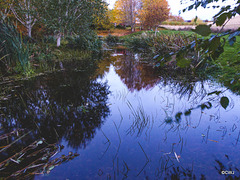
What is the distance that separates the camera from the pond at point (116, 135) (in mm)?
2115

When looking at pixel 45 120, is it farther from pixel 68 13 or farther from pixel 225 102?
pixel 68 13

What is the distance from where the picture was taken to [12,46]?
18.7 feet

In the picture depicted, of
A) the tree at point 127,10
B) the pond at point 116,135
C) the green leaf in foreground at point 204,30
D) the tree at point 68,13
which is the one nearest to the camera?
the green leaf in foreground at point 204,30

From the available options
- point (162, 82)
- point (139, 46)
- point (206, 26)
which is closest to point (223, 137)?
point (206, 26)

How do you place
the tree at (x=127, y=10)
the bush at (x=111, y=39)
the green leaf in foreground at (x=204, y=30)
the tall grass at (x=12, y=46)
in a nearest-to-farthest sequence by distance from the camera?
the green leaf in foreground at (x=204, y=30), the tall grass at (x=12, y=46), the bush at (x=111, y=39), the tree at (x=127, y=10)

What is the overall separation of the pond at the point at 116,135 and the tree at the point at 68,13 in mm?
7725

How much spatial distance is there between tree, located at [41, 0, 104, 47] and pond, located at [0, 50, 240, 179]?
7725 mm

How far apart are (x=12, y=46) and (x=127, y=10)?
39636 mm

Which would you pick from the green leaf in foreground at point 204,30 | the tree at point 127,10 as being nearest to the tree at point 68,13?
the green leaf in foreground at point 204,30

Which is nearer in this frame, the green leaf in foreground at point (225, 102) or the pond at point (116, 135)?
the green leaf in foreground at point (225, 102)

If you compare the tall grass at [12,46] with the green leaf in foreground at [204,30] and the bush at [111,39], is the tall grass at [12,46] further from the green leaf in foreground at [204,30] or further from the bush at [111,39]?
the bush at [111,39]

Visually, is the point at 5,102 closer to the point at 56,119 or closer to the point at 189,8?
the point at 56,119

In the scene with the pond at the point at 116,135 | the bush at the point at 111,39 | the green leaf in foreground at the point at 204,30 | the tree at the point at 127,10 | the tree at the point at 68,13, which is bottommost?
the pond at the point at 116,135

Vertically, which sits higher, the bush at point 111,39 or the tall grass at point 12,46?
the bush at point 111,39
